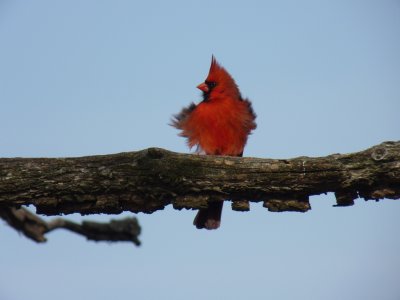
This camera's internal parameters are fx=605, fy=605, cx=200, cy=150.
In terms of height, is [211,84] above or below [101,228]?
above

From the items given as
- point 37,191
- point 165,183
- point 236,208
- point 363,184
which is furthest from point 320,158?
point 37,191

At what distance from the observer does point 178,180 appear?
372cm

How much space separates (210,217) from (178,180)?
1419mm

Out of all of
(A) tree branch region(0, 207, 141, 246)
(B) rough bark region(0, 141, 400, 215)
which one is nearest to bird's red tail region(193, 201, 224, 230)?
(A) tree branch region(0, 207, 141, 246)

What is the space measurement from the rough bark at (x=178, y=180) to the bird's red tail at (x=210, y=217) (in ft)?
4.01

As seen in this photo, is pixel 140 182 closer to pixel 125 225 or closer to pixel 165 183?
pixel 165 183

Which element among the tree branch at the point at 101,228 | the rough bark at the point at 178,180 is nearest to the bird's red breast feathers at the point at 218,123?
the tree branch at the point at 101,228

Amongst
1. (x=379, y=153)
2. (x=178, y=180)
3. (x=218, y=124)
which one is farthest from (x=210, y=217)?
(x=379, y=153)

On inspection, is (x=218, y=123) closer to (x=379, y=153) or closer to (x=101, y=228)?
(x=101, y=228)

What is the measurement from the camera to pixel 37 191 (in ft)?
12.3

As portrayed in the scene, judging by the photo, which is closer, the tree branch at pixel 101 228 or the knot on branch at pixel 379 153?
the knot on branch at pixel 379 153

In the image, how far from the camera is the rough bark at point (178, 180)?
373cm

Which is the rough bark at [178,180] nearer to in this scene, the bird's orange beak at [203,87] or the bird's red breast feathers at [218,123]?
the bird's red breast feathers at [218,123]

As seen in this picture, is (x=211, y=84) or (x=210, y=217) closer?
(x=210, y=217)
